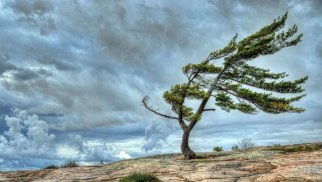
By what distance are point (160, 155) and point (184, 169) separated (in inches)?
425

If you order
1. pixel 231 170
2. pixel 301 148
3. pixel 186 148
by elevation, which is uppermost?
pixel 186 148

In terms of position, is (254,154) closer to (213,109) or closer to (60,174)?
(213,109)

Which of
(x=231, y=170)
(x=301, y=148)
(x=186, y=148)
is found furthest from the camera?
(x=186, y=148)

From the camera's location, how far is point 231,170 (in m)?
21.6

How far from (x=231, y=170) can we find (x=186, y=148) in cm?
1055

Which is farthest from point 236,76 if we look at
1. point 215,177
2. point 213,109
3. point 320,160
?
point 215,177

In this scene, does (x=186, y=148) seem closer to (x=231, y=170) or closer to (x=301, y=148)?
(x=301, y=148)

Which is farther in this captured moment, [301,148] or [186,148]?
[186,148]

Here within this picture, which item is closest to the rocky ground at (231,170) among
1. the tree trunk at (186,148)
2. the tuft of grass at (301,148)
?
the tuft of grass at (301,148)

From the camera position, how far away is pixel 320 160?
2212 centimetres

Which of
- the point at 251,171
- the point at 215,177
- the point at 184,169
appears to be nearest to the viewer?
the point at 215,177

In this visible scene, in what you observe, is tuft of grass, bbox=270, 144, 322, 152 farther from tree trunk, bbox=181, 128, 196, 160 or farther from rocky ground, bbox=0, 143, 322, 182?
tree trunk, bbox=181, 128, 196, 160

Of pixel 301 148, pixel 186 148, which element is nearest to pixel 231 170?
pixel 301 148

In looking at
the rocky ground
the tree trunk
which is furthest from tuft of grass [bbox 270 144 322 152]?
the tree trunk
